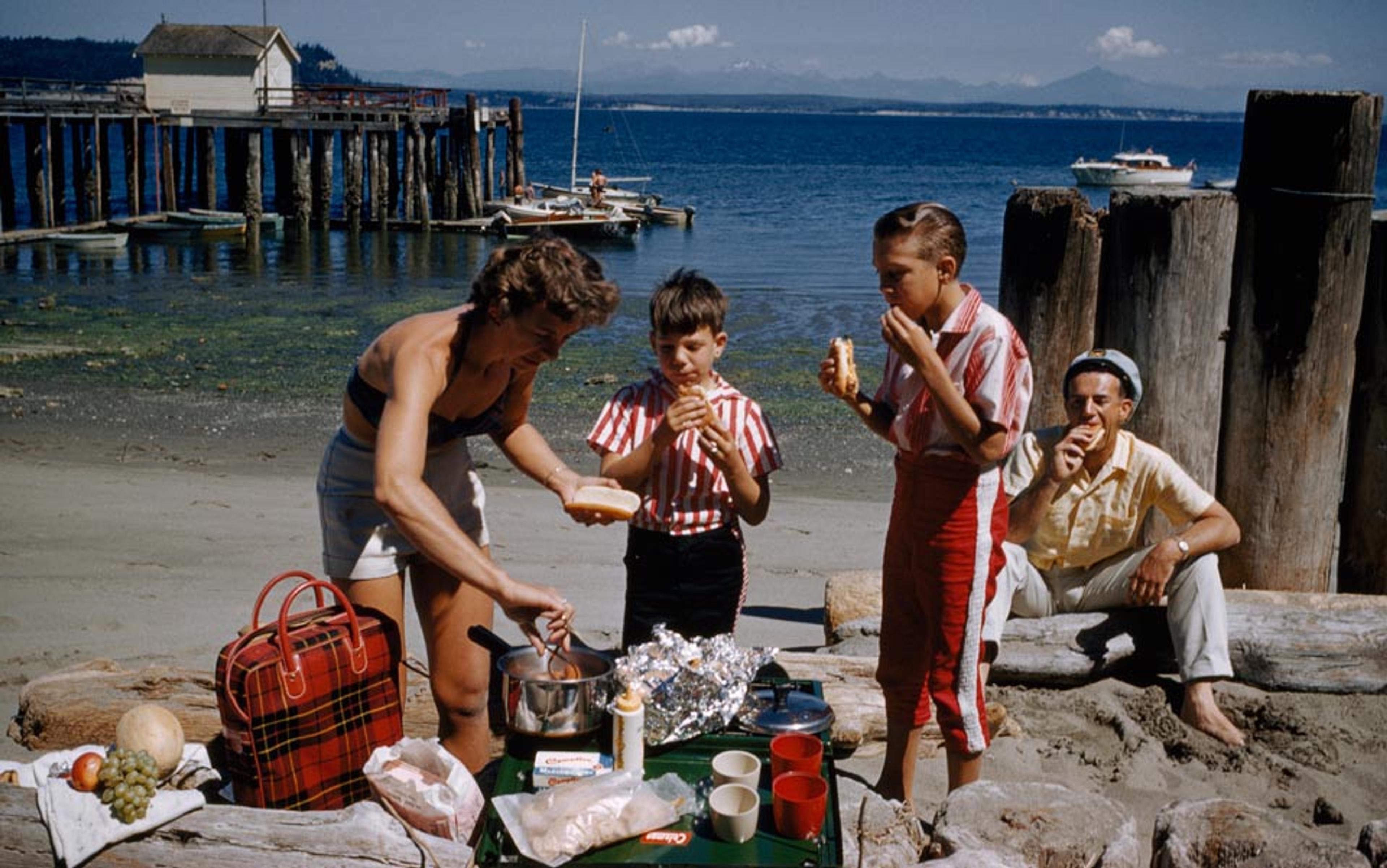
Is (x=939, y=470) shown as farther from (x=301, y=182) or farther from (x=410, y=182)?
(x=301, y=182)

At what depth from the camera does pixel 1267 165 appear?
5473mm

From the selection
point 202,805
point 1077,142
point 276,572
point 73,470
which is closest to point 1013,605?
point 202,805

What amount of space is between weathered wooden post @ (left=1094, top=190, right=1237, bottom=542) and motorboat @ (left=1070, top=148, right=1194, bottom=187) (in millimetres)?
70588

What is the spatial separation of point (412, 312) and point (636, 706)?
66.8 ft

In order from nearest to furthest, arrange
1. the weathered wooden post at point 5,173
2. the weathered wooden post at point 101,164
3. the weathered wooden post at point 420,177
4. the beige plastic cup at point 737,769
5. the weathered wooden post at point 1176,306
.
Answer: the beige plastic cup at point 737,769 → the weathered wooden post at point 1176,306 → the weathered wooden post at point 5,173 → the weathered wooden post at point 101,164 → the weathered wooden post at point 420,177

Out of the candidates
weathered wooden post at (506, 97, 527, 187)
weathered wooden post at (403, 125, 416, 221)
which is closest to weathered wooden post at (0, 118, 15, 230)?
weathered wooden post at (403, 125, 416, 221)

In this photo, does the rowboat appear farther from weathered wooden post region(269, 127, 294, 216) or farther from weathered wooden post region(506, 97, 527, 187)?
weathered wooden post region(506, 97, 527, 187)

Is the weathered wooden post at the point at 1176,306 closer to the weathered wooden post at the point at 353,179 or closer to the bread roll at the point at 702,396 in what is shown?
the bread roll at the point at 702,396

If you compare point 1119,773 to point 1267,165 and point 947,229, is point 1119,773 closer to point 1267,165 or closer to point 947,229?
point 947,229

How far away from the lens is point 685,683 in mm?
3916

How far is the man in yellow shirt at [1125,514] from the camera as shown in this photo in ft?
16.4

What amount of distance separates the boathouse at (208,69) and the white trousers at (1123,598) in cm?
3991

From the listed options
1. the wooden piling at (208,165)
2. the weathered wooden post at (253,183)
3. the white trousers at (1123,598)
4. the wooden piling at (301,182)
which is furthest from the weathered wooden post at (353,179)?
the white trousers at (1123,598)

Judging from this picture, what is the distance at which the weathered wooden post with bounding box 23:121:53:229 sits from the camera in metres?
32.6
